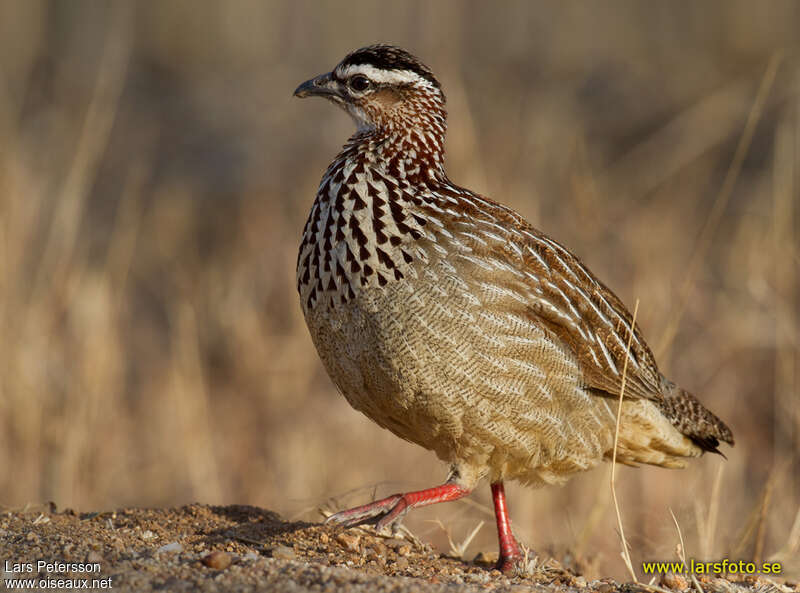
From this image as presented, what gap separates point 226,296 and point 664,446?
22.1 ft

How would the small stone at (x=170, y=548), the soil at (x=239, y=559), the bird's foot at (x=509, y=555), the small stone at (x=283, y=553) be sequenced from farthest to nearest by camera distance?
the bird's foot at (x=509, y=555) → the small stone at (x=283, y=553) → the small stone at (x=170, y=548) → the soil at (x=239, y=559)

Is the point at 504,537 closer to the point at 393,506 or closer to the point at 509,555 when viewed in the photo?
the point at 509,555

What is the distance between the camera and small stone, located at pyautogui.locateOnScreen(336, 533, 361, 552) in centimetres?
543

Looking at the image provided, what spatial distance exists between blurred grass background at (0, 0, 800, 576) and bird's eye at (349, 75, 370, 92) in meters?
2.25

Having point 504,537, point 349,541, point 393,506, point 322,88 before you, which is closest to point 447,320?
point 393,506

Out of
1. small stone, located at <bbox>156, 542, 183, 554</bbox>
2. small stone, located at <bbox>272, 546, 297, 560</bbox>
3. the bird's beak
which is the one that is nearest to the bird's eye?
the bird's beak

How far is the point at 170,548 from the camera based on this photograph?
15.9 feet

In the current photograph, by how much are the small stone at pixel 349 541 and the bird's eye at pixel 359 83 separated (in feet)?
7.95

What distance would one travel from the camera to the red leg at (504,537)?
6.05 metres

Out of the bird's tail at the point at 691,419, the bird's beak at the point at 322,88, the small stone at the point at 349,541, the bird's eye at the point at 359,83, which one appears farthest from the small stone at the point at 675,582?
the bird's beak at the point at 322,88

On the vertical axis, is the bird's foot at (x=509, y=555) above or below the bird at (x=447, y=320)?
below

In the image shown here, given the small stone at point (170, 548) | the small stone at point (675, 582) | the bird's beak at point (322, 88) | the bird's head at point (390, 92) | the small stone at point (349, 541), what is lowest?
the small stone at point (675, 582)

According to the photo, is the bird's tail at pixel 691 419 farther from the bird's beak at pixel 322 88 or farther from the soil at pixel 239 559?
the bird's beak at pixel 322 88

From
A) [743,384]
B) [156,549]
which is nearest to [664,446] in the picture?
[156,549]
